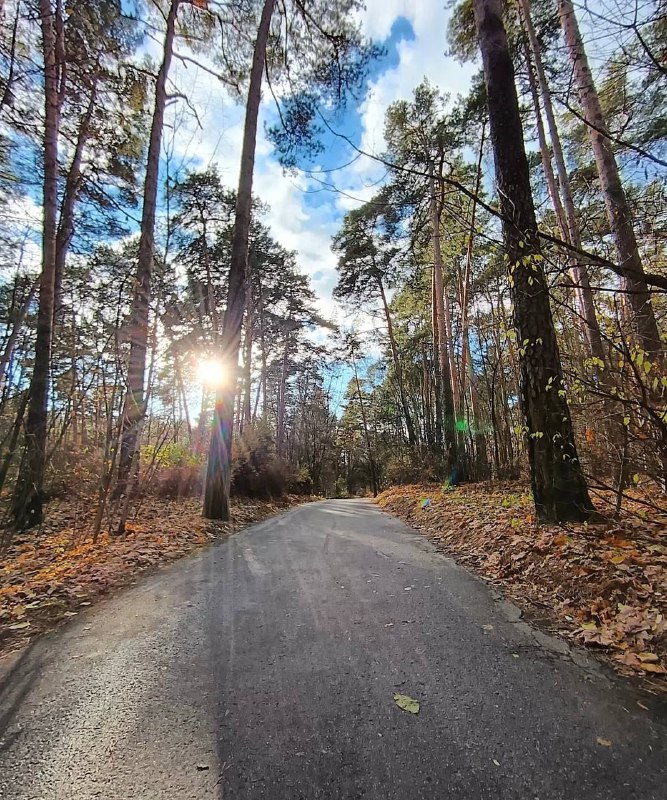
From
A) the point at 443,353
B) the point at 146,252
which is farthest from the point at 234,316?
the point at 443,353

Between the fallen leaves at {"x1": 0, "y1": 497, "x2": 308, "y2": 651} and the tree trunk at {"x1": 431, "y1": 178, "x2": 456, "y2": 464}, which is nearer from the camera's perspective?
the fallen leaves at {"x1": 0, "y1": 497, "x2": 308, "y2": 651}

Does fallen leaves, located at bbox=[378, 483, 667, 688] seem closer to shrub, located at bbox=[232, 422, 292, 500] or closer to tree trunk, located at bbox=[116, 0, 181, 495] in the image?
tree trunk, located at bbox=[116, 0, 181, 495]

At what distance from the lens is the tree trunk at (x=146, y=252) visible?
A: 681 cm

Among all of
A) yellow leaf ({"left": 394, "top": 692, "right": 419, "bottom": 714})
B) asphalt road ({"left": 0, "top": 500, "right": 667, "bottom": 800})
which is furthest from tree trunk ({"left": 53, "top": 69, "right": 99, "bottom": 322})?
yellow leaf ({"left": 394, "top": 692, "right": 419, "bottom": 714})

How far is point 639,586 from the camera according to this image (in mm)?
2600

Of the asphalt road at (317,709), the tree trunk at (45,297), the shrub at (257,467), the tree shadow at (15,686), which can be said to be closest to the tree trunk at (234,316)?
the tree trunk at (45,297)

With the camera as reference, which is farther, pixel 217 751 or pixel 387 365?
pixel 387 365

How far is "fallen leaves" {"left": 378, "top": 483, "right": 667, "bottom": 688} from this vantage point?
7.32ft

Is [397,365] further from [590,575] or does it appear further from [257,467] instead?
[590,575]

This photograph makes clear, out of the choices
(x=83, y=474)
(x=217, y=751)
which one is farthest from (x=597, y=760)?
(x=83, y=474)

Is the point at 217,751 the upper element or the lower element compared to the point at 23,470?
lower

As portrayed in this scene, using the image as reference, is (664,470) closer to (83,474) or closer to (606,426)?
(606,426)

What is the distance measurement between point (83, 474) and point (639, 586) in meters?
8.60

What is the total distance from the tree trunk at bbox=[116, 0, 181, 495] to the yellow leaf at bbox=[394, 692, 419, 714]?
17.8 ft
